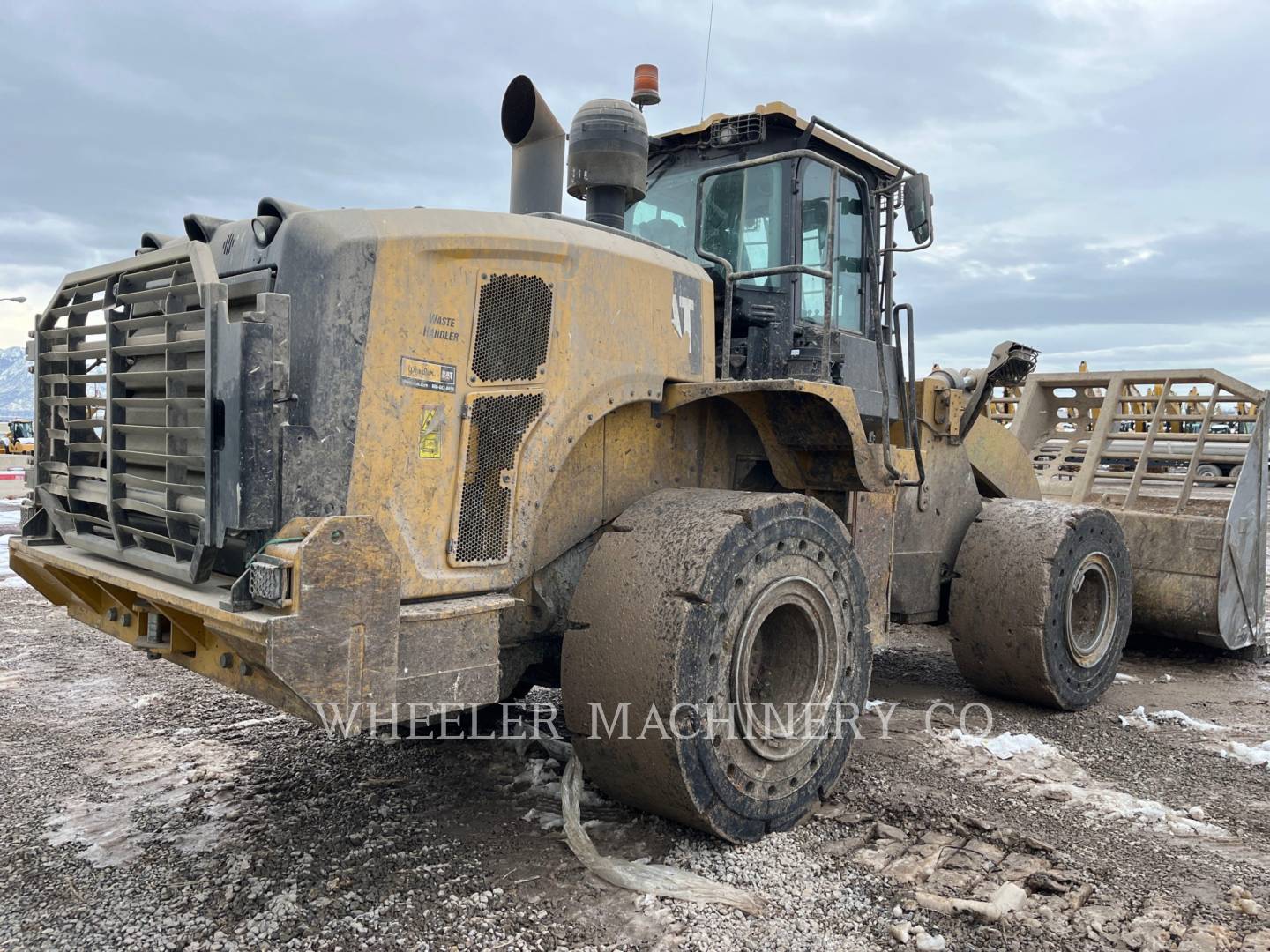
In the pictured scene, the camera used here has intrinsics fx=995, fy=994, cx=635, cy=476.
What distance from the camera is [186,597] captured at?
290 centimetres

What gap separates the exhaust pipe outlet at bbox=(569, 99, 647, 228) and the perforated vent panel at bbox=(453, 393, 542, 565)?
1392mm

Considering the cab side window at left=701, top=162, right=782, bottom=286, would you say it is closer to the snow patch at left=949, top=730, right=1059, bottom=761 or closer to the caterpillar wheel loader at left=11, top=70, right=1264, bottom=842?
the caterpillar wheel loader at left=11, top=70, right=1264, bottom=842

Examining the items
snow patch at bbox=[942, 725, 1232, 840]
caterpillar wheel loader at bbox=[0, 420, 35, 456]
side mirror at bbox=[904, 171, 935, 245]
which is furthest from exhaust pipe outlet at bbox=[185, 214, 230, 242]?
caterpillar wheel loader at bbox=[0, 420, 35, 456]

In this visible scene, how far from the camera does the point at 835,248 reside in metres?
4.93

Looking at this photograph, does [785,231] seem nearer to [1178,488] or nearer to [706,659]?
[706,659]

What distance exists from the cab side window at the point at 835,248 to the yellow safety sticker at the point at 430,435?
1972 millimetres

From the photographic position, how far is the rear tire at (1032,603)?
5.30 m

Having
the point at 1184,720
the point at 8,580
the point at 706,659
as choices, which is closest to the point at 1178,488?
the point at 1184,720

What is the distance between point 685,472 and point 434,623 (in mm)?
1514

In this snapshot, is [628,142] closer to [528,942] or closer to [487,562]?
[487,562]

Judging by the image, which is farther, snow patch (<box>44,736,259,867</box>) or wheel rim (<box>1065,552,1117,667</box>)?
wheel rim (<box>1065,552,1117,667</box>)

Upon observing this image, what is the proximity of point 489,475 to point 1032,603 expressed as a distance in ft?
11.0

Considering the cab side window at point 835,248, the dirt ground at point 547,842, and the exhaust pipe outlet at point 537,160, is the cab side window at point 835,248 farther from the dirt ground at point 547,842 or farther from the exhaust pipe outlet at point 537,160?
the dirt ground at point 547,842

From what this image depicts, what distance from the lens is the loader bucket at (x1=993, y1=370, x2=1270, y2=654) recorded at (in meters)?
6.62
